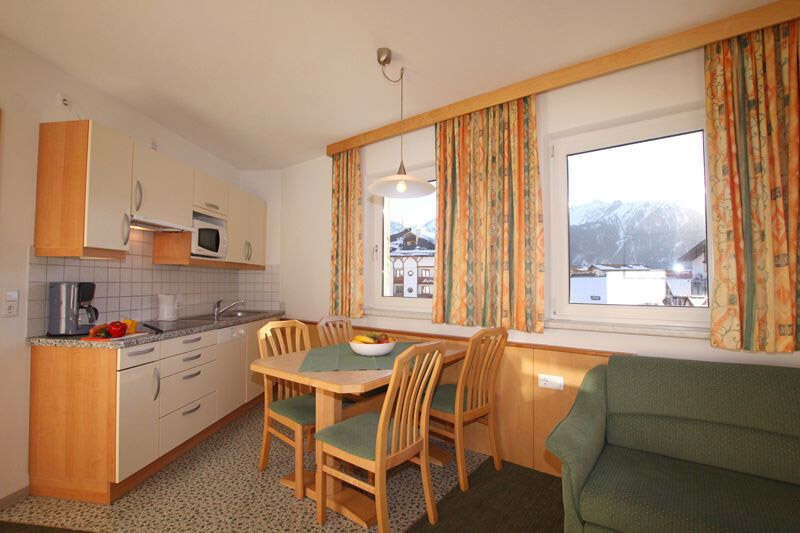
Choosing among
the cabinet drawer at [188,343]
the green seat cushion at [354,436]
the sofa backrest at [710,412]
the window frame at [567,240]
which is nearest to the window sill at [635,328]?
the window frame at [567,240]

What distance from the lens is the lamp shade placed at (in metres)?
2.20

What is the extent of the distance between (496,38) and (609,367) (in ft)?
6.59

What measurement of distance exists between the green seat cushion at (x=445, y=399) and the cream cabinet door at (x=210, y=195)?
8.35 feet

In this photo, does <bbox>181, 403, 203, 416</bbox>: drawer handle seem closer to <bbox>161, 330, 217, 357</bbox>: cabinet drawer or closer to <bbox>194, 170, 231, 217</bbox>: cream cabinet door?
<bbox>161, 330, 217, 357</bbox>: cabinet drawer

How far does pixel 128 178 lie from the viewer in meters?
2.50

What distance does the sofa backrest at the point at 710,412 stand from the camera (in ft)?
5.40

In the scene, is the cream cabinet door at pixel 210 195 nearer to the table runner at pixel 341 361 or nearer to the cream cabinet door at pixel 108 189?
the cream cabinet door at pixel 108 189

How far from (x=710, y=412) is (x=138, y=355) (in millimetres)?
3128

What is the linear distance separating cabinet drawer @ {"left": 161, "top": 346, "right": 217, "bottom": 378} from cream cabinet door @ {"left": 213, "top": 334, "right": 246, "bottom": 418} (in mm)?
88

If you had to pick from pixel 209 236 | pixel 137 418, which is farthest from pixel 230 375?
pixel 209 236

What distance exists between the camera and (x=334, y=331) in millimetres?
3158

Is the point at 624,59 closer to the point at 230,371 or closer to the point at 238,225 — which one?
the point at 238,225

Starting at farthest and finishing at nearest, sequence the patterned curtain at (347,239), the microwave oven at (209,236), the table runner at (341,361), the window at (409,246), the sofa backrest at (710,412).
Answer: the patterned curtain at (347,239) < the window at (409,246) < the microwave oven at (209,236) < the table runner at (341,361) < the sofa backrest at (710,412)

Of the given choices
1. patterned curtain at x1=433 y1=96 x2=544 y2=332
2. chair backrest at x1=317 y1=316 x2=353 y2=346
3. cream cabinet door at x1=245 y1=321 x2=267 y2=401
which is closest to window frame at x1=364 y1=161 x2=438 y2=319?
chair backrest at x1=317 y1=316 x2=353 y2=346
